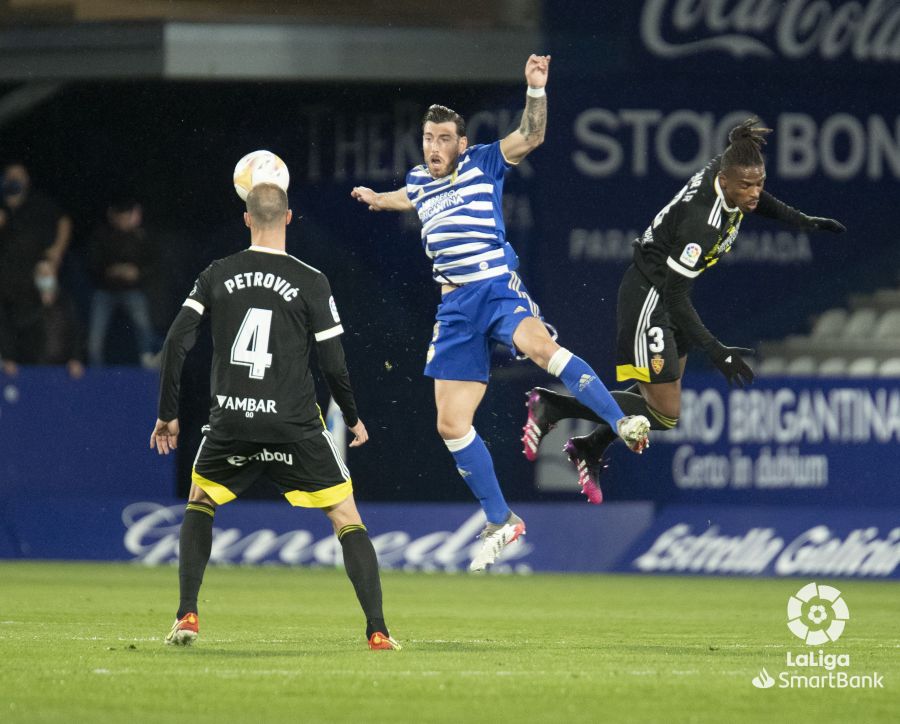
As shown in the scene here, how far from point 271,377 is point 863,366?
1008 cm

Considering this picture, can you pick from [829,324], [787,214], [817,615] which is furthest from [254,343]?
[829,324]

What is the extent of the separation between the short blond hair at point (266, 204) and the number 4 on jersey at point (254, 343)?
383 mm

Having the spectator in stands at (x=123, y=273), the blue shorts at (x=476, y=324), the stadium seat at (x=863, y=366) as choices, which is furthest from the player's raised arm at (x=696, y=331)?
the spectator in stands at (x=123, y=273)

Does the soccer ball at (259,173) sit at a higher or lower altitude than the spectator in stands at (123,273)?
higher

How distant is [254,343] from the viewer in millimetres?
7617

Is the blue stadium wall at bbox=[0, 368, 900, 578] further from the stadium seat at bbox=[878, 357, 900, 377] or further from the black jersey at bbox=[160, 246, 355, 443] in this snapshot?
the black jersey at bbox=[160, 246, 355, 443]

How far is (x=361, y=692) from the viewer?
21.3 ft

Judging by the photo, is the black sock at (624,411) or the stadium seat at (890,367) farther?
the stadium seat at (890,367)

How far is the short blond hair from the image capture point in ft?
25.1

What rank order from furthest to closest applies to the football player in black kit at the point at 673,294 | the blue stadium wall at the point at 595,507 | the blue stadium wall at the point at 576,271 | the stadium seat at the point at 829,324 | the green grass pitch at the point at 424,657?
the stadium seat at the point at 829,324
the blue stadium wall at the point at 576,271
the blue stadium wall at the point at 595,507
the football player in black kit at the point at 673,294
the green grass pitch at the point at 424,657

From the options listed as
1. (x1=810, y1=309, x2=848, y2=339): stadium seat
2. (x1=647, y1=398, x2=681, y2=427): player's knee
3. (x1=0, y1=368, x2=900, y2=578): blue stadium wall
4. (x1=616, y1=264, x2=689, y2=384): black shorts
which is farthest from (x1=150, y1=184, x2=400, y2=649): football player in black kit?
(x1=810, y1=309, x2=848, y2=339): stadium seat

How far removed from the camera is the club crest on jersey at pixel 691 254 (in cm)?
952

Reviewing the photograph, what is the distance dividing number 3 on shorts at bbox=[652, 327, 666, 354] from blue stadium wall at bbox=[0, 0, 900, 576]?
5.04 meters

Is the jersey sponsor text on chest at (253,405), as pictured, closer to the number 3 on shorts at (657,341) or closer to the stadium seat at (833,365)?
the number 3 on shorts at (657,341)
